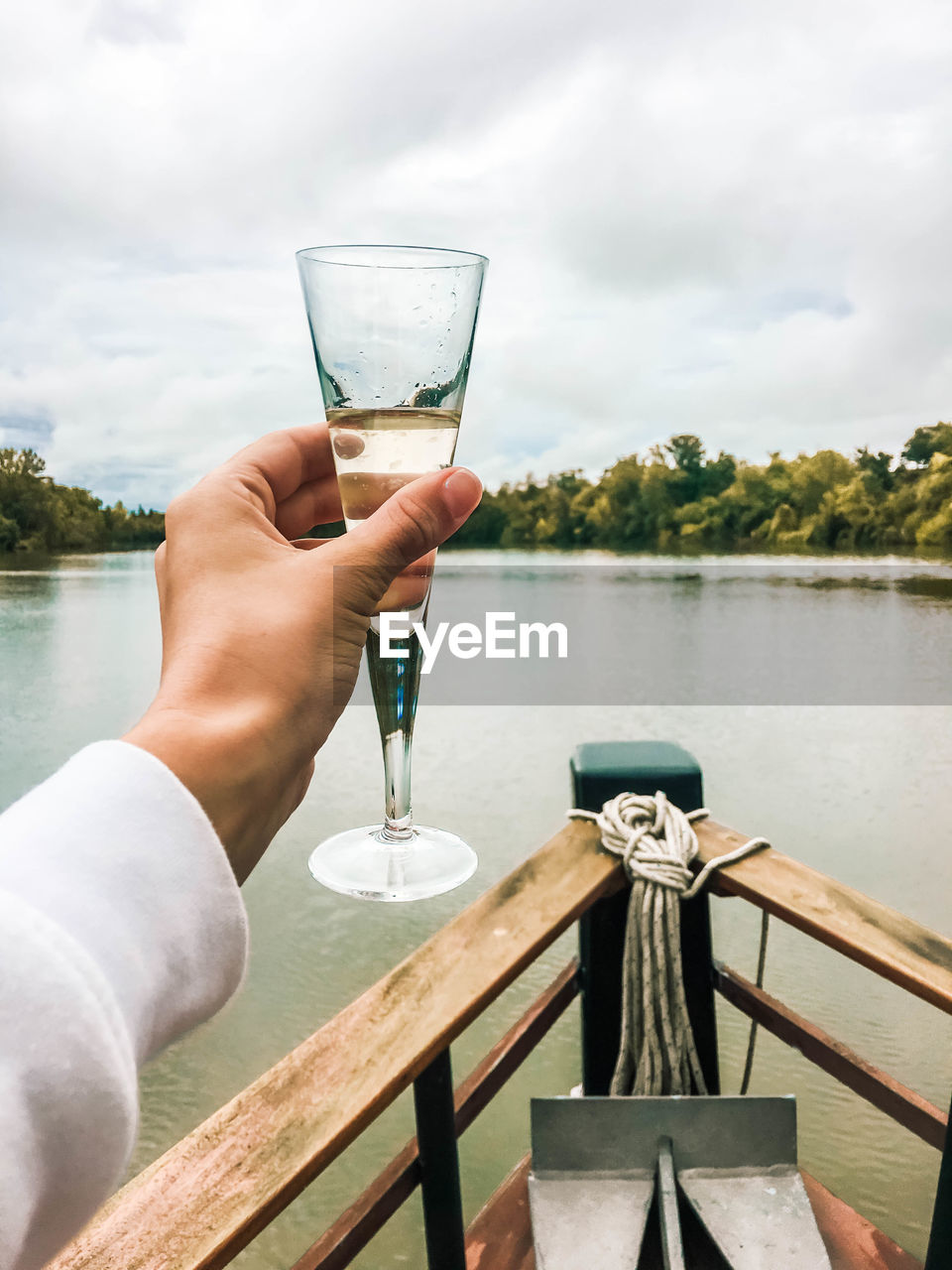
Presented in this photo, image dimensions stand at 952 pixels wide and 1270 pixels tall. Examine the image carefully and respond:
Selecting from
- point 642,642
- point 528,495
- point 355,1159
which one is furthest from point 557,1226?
point 642,642

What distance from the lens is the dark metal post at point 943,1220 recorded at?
0.60 meters

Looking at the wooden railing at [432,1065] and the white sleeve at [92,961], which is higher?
the white sleeve at [92,961]

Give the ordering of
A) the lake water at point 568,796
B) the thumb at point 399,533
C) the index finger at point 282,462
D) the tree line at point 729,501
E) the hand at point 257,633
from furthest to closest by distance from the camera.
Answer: the tree line at point 729,501 → the lake water at point 568,796 → the index finger at point 282,462 → the thumb at point 399,533 → the hand at point 257,633

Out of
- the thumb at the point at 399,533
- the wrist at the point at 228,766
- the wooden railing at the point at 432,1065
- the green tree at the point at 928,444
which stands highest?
the green tree at the point at 928,444

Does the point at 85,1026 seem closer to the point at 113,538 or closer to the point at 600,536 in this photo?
the point at 113,538

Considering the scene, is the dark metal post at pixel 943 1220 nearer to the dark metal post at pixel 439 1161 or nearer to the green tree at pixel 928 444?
the dark metal post at pixel 439 1161

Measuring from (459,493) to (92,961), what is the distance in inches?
11.8

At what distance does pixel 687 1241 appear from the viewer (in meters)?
0.81

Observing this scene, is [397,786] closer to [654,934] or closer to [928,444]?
[654,934]

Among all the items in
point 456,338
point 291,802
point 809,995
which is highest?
point 456,338

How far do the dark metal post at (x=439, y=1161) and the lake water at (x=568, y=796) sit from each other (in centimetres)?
20

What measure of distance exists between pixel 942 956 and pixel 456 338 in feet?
1.80

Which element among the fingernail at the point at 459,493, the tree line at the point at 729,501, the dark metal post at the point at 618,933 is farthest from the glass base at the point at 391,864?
the tree line at the point at 729,501

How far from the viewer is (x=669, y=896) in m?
0.79
